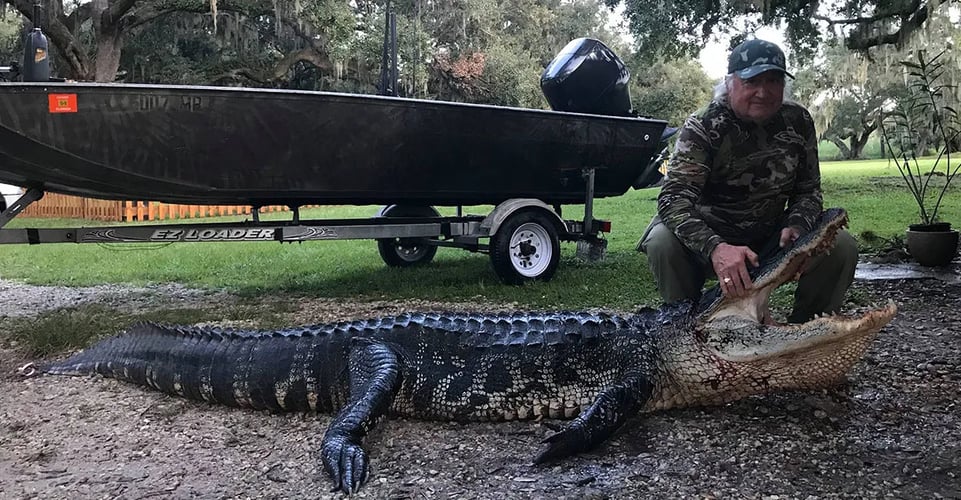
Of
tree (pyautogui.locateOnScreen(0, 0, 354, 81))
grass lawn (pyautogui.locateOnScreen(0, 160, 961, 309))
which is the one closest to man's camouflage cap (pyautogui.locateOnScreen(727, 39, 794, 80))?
grass lawn (pyautogui.locateOnScreen(0, 160, 961, 309))

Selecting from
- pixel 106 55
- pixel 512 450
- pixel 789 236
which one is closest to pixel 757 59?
pixel 789 236

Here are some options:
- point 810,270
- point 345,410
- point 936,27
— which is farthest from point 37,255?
point 936,27

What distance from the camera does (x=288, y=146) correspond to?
532 cm

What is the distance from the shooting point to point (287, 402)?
122 inches

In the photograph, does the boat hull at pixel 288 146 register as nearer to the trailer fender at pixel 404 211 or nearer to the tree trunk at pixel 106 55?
the trailer fender at pixel 404 211

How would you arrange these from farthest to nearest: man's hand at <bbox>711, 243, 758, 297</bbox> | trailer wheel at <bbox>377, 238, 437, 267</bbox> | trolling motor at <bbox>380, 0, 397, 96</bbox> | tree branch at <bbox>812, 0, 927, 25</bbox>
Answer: tree branch at <bbox>812, 0, 927, 25</bbox>, trailer wheel at <bbox>377, 238, 437, 267</bbox>, trolling motor at <bbox>380, 0, 397, 96</bbox>, man's hand at <bbox>711, 243, 758, 297</bbox>

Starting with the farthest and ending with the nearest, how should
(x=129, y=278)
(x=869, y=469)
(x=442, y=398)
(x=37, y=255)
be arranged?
(x=37, y=255)
(x=129, y=278)
(x=442, y=398)
(x=869, y=469)

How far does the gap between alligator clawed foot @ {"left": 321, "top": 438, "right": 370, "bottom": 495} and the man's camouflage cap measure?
7.14ft

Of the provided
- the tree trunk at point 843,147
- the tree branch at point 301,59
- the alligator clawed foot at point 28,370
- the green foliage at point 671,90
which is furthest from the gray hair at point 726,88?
the tree trunk at point 843,147

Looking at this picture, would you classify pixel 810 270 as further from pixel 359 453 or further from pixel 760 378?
pixel 359 453

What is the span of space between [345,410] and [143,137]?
124 inches

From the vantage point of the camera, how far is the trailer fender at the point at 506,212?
6016mm

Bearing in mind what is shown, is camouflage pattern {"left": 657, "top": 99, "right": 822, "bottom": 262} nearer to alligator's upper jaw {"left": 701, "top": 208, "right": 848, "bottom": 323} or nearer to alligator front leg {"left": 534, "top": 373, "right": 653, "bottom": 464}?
alligator's upper jaw {"left": 701, "top": 208, "right": 848, "bottom": 323}

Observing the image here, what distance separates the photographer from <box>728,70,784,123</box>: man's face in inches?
118
